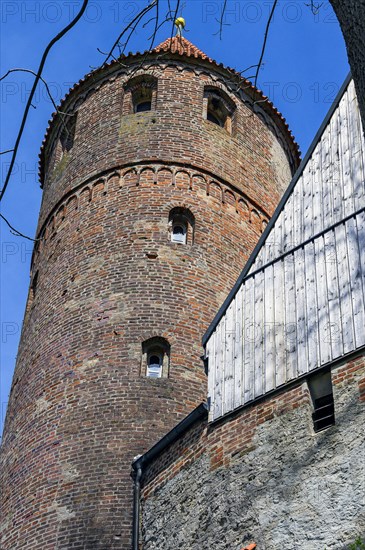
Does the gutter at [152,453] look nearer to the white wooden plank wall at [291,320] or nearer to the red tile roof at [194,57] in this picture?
the white wooden plank wall at [291,320]

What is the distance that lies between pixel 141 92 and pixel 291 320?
10817 mm

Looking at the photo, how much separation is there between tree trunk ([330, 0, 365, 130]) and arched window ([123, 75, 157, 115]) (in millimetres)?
15877

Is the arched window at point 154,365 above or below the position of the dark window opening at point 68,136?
below

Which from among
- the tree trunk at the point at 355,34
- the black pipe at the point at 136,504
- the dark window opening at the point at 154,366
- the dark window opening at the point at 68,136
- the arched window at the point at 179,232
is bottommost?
the tree trunk at the point at 355,34

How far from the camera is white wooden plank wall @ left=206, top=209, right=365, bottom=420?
10102 millimetres

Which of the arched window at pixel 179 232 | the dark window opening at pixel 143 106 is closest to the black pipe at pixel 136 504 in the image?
the arched window at pixel 179 232

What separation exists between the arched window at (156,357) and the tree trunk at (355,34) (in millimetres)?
10690

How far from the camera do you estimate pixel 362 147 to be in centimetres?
1160

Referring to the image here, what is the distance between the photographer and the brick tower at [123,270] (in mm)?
13648

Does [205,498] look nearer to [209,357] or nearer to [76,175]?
[209,357]

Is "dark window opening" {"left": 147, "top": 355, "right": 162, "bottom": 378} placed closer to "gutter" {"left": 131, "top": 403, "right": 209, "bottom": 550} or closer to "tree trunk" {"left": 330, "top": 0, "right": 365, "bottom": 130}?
"gutter" {"left": 131, "top": 403, "right": 209, "bottom": 550}

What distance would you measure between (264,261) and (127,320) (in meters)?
4.12

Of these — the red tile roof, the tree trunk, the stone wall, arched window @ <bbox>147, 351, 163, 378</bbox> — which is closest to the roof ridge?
the red tile roof

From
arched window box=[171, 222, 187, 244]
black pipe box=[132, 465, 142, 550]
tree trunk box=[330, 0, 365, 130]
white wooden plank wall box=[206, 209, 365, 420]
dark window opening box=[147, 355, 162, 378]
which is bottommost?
tree trunk box=[330, 0, 365, 130]
